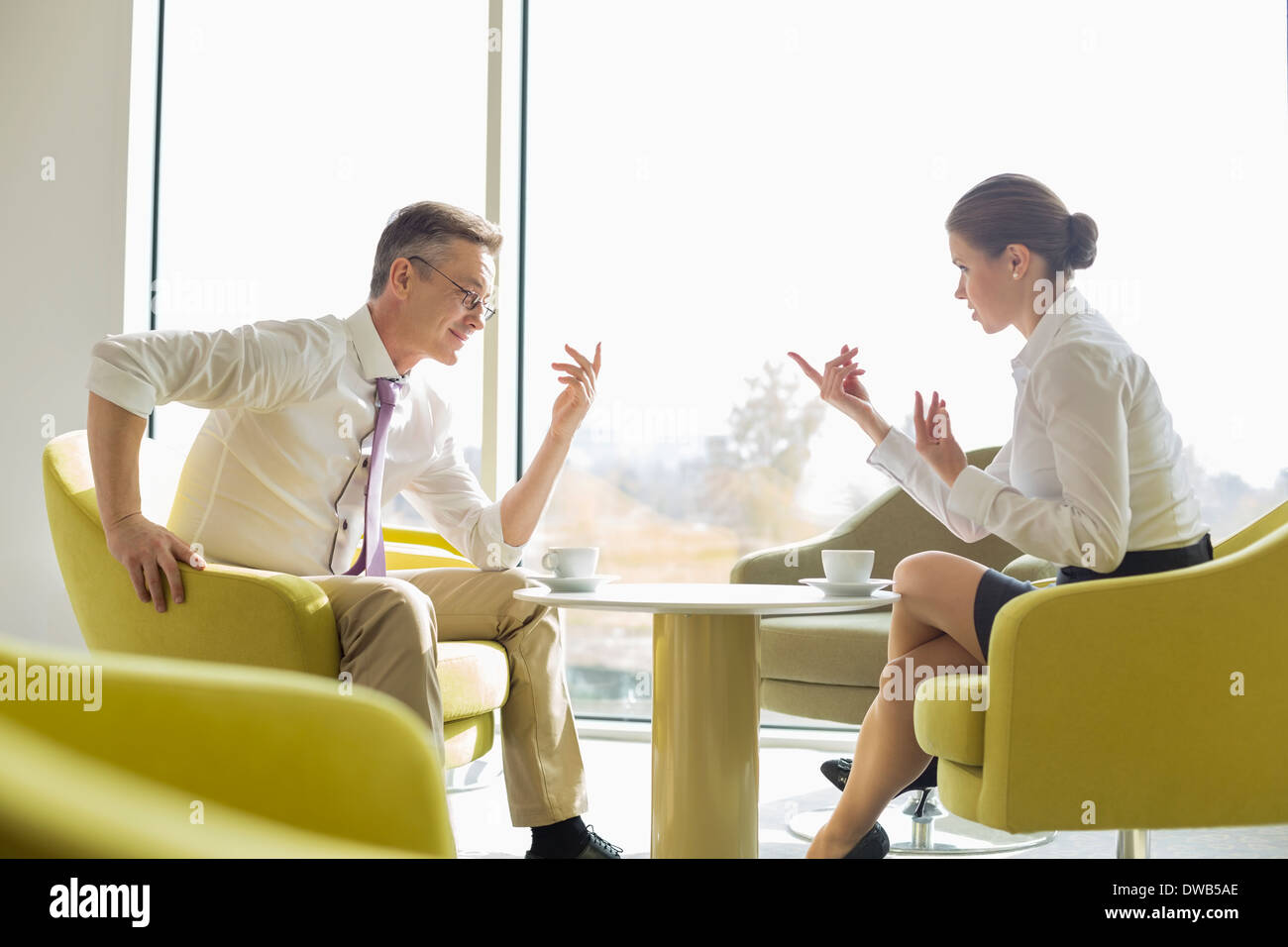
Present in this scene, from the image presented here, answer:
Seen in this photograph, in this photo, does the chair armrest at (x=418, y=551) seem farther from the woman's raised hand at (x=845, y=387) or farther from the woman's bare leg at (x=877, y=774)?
the woman's bare leg at (x=877, y=774)

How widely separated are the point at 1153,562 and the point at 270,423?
1518mm

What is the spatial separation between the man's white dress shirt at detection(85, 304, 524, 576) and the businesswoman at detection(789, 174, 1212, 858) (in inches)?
36.0

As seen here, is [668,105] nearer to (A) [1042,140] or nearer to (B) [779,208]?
(B) [779,208]

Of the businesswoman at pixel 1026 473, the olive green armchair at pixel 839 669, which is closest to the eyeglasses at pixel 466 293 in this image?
the businesswoman at pixel 1026 473

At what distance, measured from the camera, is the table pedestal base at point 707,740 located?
1674mm

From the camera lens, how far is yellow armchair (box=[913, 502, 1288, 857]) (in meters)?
1.40

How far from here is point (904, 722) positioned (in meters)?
1.71

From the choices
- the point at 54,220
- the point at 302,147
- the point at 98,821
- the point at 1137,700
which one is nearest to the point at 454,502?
the point at 1137,700

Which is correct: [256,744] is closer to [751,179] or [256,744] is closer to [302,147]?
[751,179]

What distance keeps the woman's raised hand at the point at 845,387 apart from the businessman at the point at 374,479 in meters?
0.47

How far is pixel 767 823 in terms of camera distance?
242 cm

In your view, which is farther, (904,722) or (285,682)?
(904,722)
